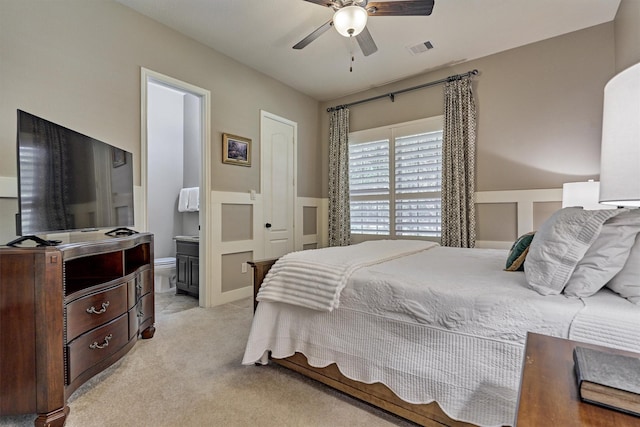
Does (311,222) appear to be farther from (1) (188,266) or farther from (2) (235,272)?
(1) (188,266)

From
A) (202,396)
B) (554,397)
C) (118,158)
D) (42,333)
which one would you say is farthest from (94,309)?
(554,397)

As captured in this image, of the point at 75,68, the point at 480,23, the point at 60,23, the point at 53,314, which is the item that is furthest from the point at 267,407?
the point at 480,23

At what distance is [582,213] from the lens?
4.18 feet

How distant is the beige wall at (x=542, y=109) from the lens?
290 cm

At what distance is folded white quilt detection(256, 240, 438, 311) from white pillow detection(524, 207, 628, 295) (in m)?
0.81

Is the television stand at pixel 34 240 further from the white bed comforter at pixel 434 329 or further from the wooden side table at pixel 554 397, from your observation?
the wooden side table at pixel 554 397

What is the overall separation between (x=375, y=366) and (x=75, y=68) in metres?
2.92

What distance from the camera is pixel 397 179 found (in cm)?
404

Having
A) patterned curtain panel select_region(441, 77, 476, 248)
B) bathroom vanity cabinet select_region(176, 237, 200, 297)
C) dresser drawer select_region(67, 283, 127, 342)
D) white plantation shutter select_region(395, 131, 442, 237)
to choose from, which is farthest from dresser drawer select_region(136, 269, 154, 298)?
patterned curtain panel select_region(441, 77, 476, 248)

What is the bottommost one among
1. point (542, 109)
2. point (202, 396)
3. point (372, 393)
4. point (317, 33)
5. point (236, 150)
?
point (202, 396)

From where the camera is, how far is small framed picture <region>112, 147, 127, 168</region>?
7.42ft

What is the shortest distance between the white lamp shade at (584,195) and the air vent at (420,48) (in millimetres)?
1913

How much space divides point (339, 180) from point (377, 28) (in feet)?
6.72

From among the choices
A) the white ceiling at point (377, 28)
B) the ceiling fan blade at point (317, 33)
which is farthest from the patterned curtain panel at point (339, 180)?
the ceiling fan blade at point (317, 33)
